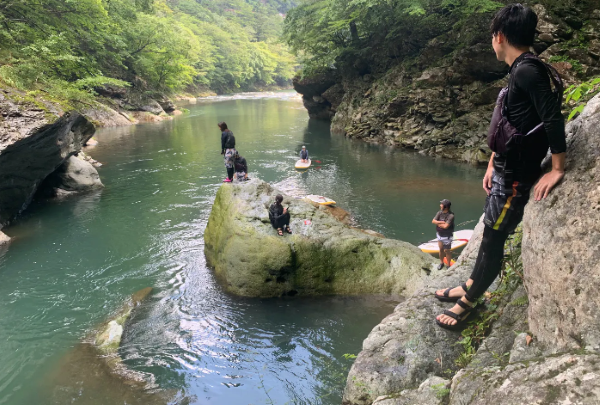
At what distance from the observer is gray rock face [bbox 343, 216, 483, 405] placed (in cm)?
320

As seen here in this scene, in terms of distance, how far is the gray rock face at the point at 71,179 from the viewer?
541 inches

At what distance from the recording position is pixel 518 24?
2.37 meters

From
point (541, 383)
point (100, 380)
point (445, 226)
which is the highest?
point (541, 383)

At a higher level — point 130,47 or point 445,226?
point 130,47

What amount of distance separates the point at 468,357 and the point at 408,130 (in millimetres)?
21129

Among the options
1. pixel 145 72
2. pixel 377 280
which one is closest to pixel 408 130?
pixel 377 280

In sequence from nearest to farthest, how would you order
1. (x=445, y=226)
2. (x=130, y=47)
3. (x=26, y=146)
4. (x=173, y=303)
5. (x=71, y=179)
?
(x=173, y=303) → (x=445, y=226) → (x=26, y=146) → (x=71, y=179) → (x=130, y=47)

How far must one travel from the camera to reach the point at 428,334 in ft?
11.2

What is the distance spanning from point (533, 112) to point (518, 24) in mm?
601

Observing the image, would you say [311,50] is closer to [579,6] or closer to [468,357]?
[579,6]

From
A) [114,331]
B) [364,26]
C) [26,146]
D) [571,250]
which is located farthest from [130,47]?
[571,250]

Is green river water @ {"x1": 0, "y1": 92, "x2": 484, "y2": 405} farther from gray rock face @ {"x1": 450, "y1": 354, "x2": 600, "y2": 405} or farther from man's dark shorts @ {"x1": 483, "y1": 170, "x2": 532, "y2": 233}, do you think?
man's dark shorts @ {"x1": 483, "y1": 170, "x2": 532, "y2": 233}

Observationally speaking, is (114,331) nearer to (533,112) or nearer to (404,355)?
(404,355)

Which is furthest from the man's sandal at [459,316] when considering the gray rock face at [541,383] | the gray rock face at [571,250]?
the gray rock face at [541,383]
